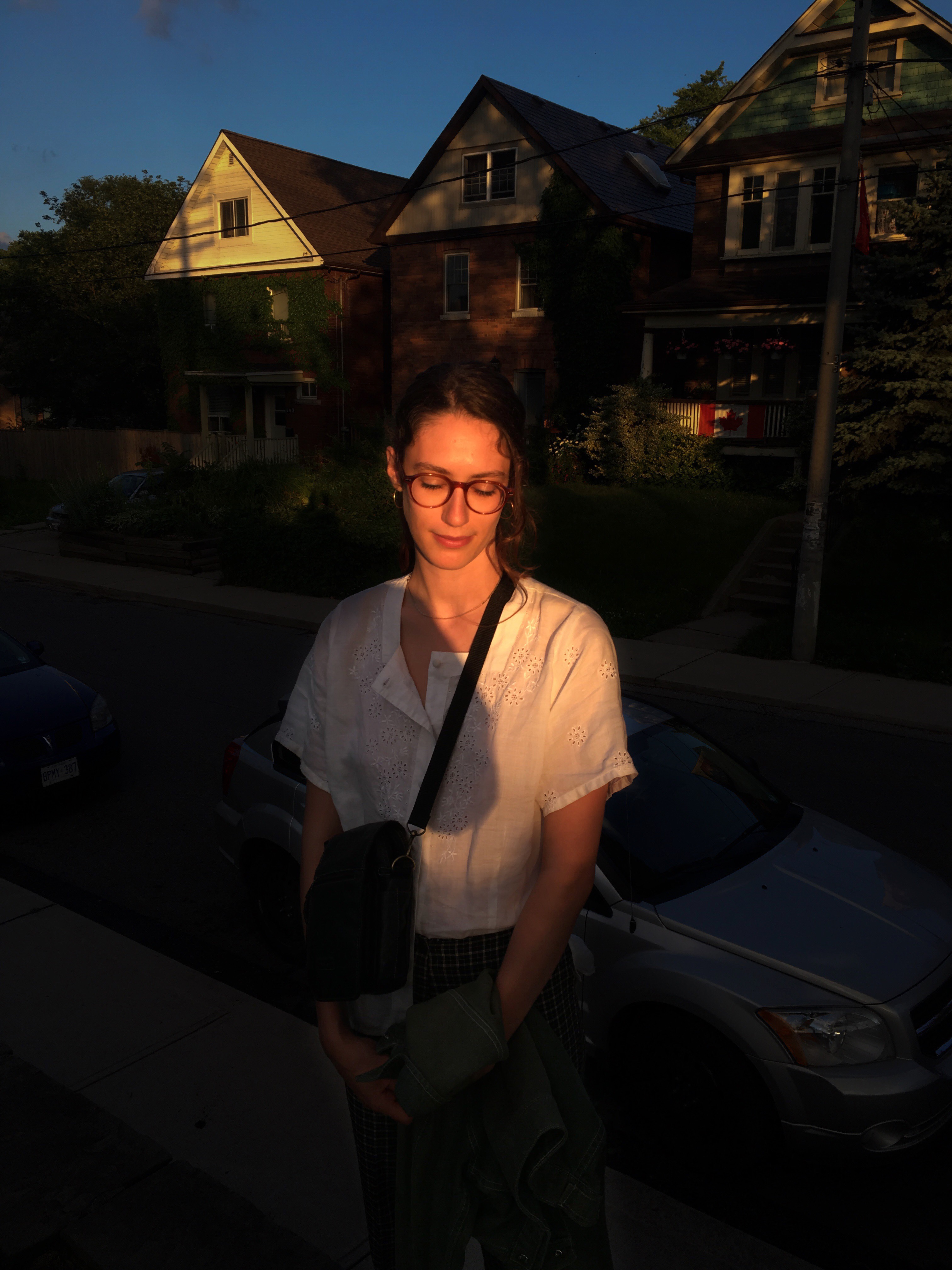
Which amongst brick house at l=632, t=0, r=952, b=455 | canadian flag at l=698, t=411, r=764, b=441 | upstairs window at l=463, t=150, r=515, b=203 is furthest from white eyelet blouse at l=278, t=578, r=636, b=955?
upstairs window at l=463, t=150, r=515, b=203

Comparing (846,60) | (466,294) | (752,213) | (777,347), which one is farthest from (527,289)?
(846,60)

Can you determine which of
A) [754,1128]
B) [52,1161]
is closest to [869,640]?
[754,1128]

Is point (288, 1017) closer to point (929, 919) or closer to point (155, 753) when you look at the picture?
point (929, 919)

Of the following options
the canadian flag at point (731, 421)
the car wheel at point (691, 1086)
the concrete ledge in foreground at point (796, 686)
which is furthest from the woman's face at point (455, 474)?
the canadian flag at point (731, 421)

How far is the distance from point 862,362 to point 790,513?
13.6 feet

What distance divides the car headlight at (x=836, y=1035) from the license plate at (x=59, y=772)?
18.7 feet

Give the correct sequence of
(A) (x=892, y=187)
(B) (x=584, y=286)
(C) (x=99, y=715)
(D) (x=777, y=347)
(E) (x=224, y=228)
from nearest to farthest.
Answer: (C) (x=99, y=715), (A) (x=892, y=187), (D) (x=777, y=347), (B) (x=584, y=286), (E) (x=224, y=228)

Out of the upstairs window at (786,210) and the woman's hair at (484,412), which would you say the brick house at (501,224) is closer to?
the upstairs window at (786,210)

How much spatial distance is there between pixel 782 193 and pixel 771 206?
0.38 metres

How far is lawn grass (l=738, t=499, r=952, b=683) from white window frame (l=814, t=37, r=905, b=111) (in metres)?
11.9

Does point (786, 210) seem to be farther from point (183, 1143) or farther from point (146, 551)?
point (183, 1143)

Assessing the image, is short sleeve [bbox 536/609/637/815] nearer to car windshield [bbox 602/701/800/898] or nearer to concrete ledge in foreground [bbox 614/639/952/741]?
car windshield [bbox 602/701/800/898]

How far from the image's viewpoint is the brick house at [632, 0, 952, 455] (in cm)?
2186

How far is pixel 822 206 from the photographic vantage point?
23.6 m
